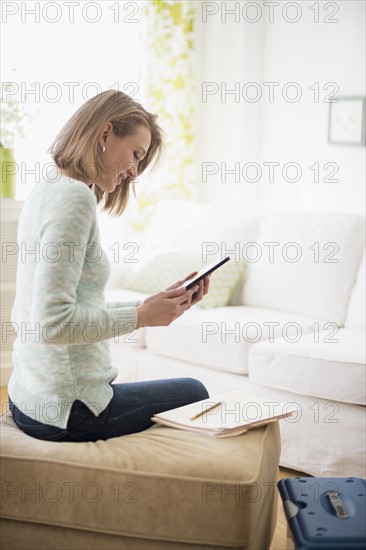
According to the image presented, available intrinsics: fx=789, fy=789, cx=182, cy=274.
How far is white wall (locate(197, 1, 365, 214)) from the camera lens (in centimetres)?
398

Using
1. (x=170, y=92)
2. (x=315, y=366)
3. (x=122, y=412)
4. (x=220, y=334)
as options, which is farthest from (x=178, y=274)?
(x=122, y=412)

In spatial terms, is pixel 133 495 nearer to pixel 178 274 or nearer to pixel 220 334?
pixel 220 334

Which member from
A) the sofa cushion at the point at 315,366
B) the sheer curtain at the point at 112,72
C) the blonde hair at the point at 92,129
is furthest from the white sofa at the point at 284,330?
the blonde hair at the point at 92,129

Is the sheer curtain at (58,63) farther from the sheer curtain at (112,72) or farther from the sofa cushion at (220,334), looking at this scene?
the sofa cushion at (220,334)

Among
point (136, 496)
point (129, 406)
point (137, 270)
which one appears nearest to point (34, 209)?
point (129, 406)

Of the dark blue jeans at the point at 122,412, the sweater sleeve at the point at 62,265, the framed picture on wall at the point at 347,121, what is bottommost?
the dark blue jeans at the point at 122,412

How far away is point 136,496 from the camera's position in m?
1.87

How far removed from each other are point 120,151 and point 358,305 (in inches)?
64.4

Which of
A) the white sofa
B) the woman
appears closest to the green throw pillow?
the white sofa

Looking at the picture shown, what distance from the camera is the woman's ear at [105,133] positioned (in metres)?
2.02

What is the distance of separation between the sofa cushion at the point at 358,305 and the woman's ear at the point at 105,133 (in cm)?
165

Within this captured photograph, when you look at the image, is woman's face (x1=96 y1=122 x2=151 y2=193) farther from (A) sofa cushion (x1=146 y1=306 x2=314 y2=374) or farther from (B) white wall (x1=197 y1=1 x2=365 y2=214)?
(B) white wall (x1=197 y1=1 x2=365 y2=214)

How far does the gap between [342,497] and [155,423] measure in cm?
55

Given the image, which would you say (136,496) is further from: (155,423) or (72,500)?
(155,423)
